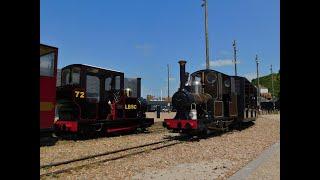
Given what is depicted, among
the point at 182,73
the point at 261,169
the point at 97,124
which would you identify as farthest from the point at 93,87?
the point at 261,169

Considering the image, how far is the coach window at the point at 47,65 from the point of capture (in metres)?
12.4

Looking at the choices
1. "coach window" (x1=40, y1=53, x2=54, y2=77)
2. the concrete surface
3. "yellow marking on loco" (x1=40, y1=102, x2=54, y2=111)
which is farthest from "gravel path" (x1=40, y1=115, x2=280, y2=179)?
"coach window" (x1=40, y1=53, x2=54, y2=77)

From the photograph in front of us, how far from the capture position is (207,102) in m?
18.0

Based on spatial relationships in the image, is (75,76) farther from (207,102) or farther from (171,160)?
(171,160)

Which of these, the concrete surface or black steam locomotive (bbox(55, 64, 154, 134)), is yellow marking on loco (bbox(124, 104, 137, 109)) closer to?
black steam locomotive (bbox(55, 64, 154, 134))

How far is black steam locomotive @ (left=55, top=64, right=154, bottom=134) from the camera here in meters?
16.3

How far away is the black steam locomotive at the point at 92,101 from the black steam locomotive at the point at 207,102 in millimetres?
2580

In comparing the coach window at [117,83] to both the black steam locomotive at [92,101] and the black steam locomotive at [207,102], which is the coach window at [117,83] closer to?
the black steam locomotive at [92,101]

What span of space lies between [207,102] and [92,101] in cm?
497

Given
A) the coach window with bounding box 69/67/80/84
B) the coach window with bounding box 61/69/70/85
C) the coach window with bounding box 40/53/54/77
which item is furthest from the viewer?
the coach window with bounding box 61/69/70/85
